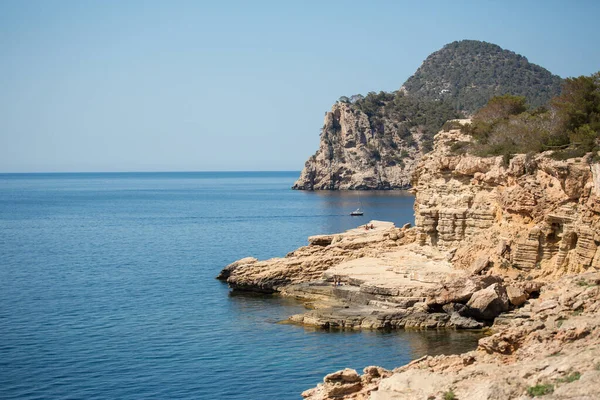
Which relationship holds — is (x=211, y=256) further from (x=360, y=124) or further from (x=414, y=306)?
(x=360, y=124)

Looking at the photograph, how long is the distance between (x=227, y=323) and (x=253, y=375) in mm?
8546

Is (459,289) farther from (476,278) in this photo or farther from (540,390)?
(540,390)

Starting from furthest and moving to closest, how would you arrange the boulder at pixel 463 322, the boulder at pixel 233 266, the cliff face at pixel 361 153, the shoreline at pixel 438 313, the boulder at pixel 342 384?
the cliff face at pixel 361 153 < the boulder at pixel 233 266 < the boulder at pixel 463 322 < the boulder at pixel 342 384 < the shoreline at pixel 438 313

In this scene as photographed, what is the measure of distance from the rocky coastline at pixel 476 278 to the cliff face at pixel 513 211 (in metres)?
0.06

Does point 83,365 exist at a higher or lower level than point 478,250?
lower

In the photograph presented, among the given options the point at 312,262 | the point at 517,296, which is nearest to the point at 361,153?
the point at 312,262

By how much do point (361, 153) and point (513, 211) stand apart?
10071 centimetres

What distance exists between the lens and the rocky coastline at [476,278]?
1574cm

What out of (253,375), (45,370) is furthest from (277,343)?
(45,370)

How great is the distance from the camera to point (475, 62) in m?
199

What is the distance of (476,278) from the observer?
102 feet

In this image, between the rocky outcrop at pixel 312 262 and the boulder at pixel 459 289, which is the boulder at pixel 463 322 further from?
the rocky outcrop at pixel 312 262

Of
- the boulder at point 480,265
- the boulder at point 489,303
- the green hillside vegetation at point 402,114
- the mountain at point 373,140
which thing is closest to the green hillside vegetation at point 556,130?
the boulder at point 480,265

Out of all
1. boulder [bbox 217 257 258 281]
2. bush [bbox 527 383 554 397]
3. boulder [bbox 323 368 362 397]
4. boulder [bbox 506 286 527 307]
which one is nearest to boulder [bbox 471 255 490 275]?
boulder [bbox 506 286 527 307]
